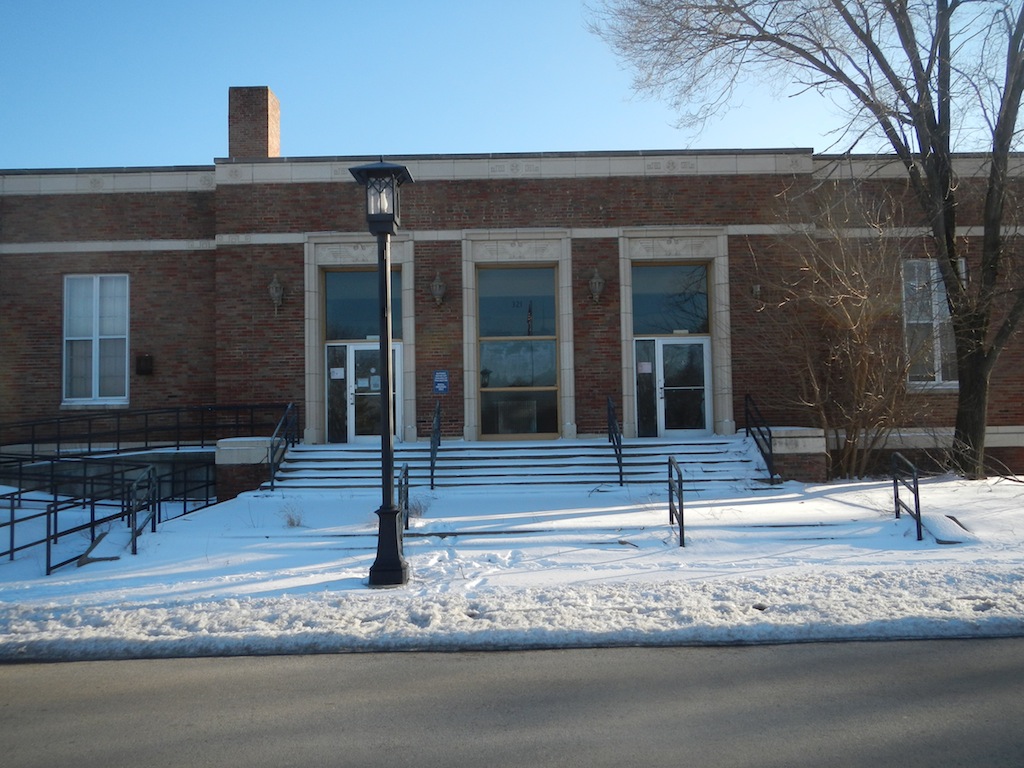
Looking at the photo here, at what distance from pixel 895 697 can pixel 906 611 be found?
1.95 m

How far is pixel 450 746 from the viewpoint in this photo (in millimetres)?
4617

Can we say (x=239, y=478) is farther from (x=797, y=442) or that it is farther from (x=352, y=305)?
(x=797, y=442)

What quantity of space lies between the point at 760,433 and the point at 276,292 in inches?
389

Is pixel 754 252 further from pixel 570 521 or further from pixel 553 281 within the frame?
pixel 570 521

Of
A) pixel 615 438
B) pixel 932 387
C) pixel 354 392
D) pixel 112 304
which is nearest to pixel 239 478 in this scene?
pixel 354 392

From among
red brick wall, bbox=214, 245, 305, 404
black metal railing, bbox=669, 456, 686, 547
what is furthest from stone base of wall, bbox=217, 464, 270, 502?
black metal railing, bbox=669, 456, 686, 547

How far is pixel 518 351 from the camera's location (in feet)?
57.1

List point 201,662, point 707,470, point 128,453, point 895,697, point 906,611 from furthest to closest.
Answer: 1. point 128,453
2. point 707,470
3. point 906,611
4. point 201,662
5. point 895,697

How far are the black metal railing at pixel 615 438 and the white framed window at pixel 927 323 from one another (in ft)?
18.8

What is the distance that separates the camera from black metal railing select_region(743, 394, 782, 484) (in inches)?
554

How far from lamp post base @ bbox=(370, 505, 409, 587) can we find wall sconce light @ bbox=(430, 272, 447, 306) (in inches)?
349

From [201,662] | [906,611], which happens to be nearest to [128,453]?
[201,662]

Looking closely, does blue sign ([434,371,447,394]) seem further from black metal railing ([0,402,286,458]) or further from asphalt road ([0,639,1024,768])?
asphalt road ([0,639,1024,768])

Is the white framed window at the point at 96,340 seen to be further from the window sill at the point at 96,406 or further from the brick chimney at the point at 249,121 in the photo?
the brick chimney at the point at 249,121
